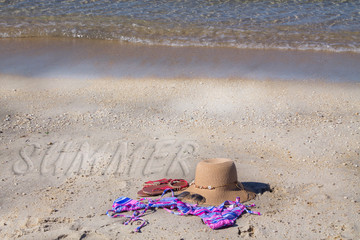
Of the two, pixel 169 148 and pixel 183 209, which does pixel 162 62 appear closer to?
pixel 169 148

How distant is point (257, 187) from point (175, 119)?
222cm

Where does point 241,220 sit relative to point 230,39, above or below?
below

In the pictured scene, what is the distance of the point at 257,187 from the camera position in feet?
18.7

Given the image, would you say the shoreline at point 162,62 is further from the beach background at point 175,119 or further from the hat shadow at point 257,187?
the hat shadow at point 257,187

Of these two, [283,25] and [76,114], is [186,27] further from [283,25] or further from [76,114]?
[76,114]

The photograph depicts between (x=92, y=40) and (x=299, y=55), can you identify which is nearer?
(x=299, y=55)

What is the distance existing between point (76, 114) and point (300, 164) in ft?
12.0

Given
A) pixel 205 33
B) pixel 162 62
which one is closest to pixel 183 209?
pixel 162 62

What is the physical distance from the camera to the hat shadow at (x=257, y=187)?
5.62 metres

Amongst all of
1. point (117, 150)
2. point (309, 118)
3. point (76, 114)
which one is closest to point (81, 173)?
point (117, 150)

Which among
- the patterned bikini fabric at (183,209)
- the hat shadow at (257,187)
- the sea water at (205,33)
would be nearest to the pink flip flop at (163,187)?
the patterned bikini fabric at (183,209)

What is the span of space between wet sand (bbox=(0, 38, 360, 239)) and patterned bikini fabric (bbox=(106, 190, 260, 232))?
0.31ft

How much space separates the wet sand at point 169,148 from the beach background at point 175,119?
0.02 metres

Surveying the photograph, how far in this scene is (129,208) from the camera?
5184 mm
